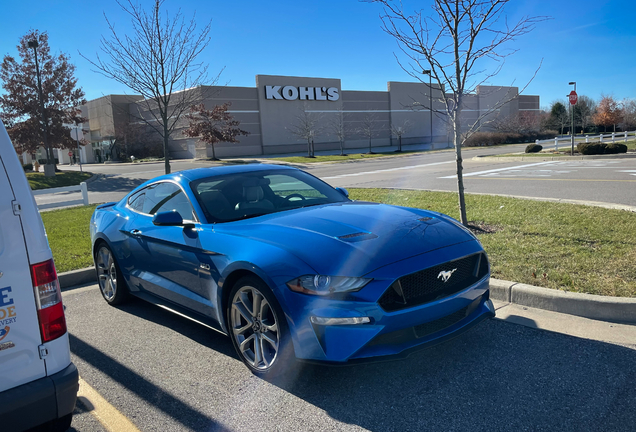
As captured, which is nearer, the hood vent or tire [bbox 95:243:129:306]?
the hood vent

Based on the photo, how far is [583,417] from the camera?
284 centimetres

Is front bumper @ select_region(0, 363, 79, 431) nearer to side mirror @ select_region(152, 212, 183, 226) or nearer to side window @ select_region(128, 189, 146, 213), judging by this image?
side mirror @ select_region(152, 212, 183, 226)

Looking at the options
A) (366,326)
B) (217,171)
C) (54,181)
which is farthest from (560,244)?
(54,181)

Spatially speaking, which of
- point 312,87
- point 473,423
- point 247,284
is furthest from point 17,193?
point 312,87

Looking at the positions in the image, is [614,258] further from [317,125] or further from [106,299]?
[317,125]

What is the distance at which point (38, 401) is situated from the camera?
8.27 feet

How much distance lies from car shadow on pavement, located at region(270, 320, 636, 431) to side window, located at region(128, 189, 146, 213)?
110 inches

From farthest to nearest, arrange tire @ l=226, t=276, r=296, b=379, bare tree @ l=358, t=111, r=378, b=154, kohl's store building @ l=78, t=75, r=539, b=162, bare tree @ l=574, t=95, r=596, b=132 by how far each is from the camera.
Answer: bare tree @ l=574, t=95, r=596, b=132 → bare tree @ l=358, t=111, r=378, b=154 → kohl's store building @ l=78, t=75, r=539, b=162 → tire @ l=226, t=276, r=296, b=379

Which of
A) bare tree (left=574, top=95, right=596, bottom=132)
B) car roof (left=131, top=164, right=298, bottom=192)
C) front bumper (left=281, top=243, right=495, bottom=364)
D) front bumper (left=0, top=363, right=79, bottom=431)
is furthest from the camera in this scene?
bare tree (left=574, top=95, right=596, bottom=132)

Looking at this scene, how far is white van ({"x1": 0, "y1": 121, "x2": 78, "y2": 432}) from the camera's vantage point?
97.7 inches

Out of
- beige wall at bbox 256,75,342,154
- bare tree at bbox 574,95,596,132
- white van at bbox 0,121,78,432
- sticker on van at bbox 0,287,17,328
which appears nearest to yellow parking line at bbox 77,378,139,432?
white van at bbox 0,121,78,432

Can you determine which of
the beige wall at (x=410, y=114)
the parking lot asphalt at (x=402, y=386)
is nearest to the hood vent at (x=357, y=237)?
the parking lot asphalt at (x=402, y=386)

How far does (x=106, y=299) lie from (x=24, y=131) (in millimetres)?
30717

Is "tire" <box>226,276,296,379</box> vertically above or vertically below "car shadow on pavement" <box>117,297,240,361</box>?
above
